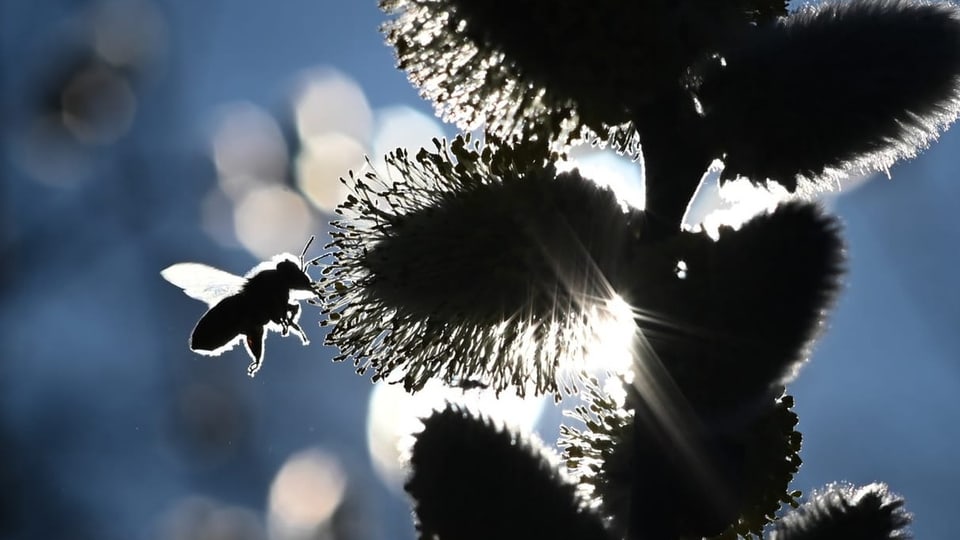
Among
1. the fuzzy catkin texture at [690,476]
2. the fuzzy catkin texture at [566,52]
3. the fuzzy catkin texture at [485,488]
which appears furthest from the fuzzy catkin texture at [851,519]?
the fuzzy catkin texture at [566,52]

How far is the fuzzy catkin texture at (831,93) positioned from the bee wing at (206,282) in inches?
58.8

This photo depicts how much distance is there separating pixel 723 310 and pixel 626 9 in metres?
0.49

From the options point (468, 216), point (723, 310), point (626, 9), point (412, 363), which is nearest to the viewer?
point (723, 310)

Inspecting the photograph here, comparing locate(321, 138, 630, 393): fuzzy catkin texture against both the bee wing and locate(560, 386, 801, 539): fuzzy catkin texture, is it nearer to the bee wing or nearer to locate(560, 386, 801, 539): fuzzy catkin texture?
locate(560, 386, 801, 539): fuzzy catkin texture

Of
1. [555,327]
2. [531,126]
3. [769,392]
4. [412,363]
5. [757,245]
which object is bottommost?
[769,392]

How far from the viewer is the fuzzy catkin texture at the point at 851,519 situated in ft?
4.61

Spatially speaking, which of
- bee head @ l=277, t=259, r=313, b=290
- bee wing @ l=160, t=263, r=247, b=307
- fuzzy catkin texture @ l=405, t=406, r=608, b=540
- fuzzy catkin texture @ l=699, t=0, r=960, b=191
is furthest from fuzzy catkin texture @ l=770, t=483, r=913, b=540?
bee wing @ l=160, t=263, r=247, b=307

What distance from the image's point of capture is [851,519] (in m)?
1.41

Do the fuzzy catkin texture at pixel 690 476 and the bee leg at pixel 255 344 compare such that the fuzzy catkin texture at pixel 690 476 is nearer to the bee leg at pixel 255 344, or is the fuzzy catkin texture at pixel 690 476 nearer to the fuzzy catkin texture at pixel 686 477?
the fuzzy catkin texture at pixel 686 477

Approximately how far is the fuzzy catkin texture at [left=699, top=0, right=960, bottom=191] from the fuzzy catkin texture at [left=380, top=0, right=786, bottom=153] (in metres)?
0.07

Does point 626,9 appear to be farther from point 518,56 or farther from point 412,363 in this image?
point 412,363

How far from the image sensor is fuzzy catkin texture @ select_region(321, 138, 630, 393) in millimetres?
1538

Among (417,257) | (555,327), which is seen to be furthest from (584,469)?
(417,257)

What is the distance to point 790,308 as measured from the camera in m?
1.29
